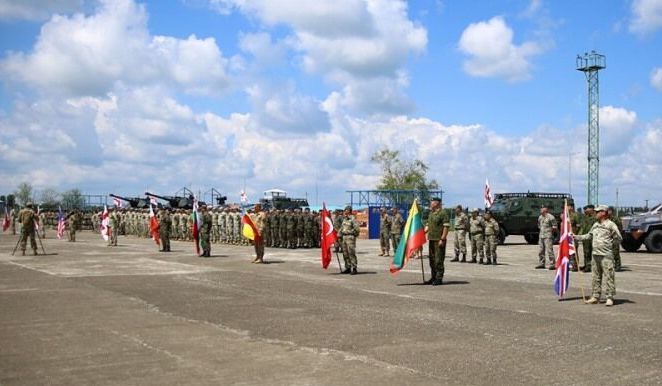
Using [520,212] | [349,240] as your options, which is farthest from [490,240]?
[520,212]

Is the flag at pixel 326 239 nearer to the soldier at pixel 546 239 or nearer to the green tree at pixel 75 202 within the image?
the soldier at pixel 546 239

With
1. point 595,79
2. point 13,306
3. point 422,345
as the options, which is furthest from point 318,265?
point 595,79

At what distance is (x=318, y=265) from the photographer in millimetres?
21172

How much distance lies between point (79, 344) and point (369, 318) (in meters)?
4.09

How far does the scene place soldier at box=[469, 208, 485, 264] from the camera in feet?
72.9

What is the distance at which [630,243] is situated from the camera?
27469 mm

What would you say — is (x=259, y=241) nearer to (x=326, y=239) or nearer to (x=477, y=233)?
(x=326, y=239)

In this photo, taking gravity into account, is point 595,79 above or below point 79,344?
above

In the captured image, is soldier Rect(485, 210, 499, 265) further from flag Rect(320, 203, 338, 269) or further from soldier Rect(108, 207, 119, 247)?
soldier Rect(108, 207, 119, 247)

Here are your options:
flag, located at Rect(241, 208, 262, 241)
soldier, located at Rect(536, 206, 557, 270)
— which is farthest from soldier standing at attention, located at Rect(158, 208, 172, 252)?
soldier, located at Rect(536, 206, 557, 270)

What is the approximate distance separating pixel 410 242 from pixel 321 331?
6675 millimetres

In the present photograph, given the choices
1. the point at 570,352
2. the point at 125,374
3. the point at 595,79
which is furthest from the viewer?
the point at 595,79

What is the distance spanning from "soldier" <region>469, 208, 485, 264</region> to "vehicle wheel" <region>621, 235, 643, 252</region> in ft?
26.5

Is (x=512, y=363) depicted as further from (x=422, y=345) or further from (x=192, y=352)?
(x=192, y=352)
